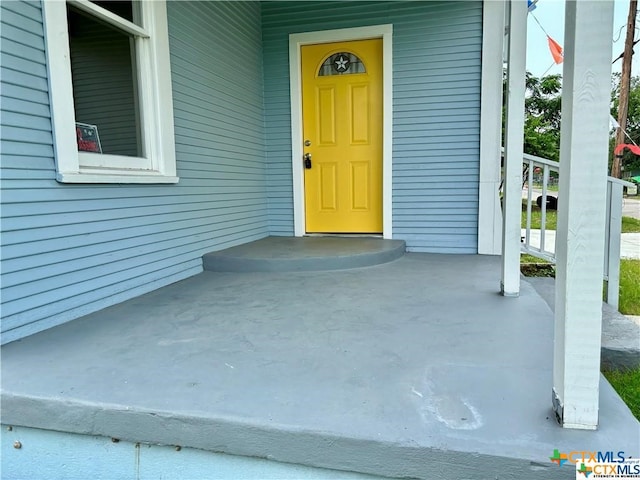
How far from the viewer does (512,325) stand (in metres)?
1.92

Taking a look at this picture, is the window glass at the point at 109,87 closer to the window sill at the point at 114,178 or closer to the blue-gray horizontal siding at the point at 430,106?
the window sill at the point at 114,178

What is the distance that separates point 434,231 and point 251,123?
212 cm

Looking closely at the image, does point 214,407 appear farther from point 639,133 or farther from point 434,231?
point 639,133

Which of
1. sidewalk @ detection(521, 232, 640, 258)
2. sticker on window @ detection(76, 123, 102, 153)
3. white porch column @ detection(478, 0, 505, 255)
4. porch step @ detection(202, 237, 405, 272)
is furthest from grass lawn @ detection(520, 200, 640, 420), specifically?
sticker on window @ detection(76, 123, 102, 153)

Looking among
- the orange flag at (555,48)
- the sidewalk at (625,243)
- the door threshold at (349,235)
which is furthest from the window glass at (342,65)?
the sidewalk at (625,243)

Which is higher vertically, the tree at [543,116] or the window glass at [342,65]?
the tree at [543,116]

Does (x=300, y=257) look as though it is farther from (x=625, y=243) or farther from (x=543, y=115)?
(x=543, y=115)

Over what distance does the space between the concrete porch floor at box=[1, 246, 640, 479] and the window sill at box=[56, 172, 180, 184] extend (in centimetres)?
72

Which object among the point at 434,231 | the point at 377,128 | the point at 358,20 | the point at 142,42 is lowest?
the point at 434,231

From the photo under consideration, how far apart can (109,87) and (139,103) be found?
294mm

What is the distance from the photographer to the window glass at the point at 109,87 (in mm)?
2498

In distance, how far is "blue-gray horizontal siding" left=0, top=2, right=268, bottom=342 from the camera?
1.81 metres

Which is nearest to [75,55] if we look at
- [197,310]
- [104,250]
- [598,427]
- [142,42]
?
[142,42]

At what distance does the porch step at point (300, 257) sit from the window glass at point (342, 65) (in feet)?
5.86
